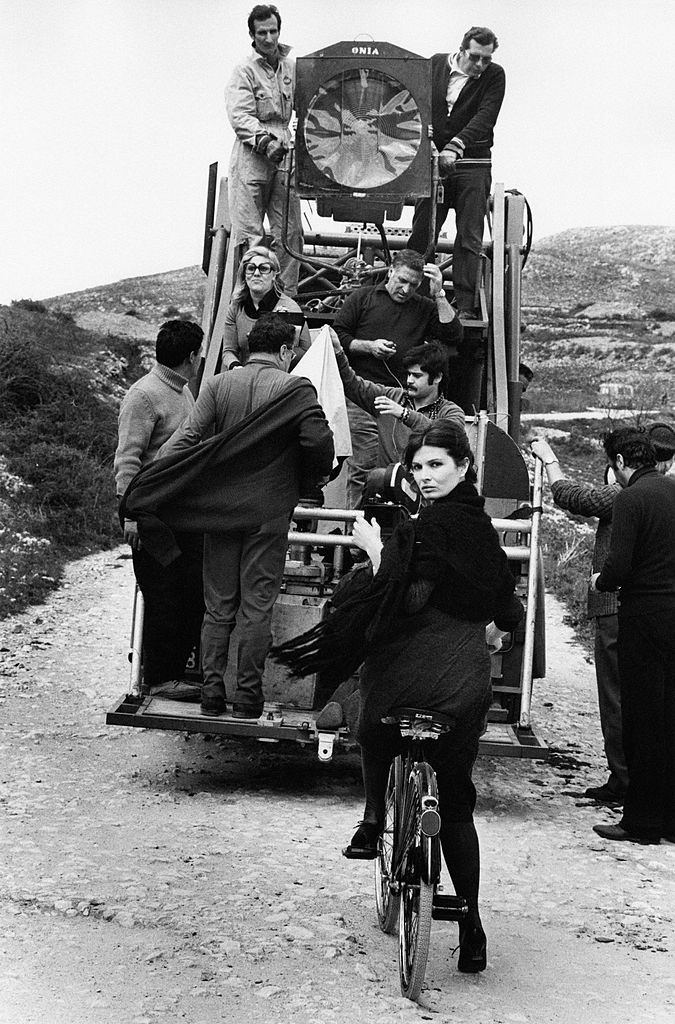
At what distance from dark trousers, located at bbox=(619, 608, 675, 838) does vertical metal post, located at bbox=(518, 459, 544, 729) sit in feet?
1.49

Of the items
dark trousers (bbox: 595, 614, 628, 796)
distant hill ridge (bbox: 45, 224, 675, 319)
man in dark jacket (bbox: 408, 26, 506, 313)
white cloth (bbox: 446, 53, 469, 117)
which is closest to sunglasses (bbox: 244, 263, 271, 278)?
man in dark jacket (bbox: 408, 26, 506, 313)

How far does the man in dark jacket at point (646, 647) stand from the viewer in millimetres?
6328

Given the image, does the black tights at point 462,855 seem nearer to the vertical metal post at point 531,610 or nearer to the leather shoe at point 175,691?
the vertical metal post at point 531,610

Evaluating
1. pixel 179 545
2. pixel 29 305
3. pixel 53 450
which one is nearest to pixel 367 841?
pixel 179 545

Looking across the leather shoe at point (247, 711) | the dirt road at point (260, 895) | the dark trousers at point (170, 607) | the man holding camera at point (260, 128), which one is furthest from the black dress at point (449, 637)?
the man holding camera at point (260, 128)

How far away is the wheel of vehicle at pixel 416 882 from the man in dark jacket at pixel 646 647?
7.68ft

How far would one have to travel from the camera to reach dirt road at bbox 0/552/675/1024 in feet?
13.6

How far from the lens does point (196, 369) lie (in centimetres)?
767

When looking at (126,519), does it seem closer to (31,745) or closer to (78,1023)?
(31,745)

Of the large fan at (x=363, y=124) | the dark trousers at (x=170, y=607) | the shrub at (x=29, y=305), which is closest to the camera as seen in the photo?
the dark trousers at (x=170, y=607)

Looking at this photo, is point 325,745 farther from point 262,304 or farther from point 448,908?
point 262,304

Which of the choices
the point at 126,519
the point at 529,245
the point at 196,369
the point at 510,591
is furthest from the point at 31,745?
the point at 529,245

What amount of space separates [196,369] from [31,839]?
3030 millimetres

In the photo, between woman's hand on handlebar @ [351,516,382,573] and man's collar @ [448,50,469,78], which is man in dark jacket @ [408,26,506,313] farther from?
woman's hand on handlebar @ [351,516,382,573]
